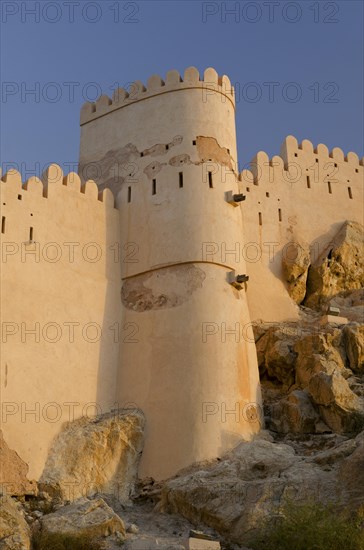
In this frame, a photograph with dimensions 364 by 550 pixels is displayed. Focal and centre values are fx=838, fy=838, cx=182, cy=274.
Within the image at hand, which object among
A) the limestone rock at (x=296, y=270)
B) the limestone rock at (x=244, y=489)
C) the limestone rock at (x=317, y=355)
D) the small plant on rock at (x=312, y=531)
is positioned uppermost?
the limestone rock at (x=296, y=270)

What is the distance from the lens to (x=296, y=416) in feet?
59.5

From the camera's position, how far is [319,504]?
44.9ft

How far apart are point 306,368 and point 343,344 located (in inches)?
50.7

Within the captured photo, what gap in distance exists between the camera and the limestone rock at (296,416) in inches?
705

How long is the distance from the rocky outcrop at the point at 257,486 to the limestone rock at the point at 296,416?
1.33 metres

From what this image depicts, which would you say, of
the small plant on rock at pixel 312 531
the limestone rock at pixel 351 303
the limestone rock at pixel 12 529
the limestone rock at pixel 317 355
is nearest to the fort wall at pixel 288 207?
the limestone rock at pixel 351 303

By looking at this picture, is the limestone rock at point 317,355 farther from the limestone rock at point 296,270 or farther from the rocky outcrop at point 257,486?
the limestone rock at point 296,270

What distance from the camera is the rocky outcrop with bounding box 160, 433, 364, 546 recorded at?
14008 mm

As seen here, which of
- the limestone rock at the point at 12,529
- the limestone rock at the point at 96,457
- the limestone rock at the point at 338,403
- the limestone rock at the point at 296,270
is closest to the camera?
the limestone rock at the point at 12,529

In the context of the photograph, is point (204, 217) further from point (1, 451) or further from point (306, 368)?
point (1, 451)

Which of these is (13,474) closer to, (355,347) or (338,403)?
(338,403)

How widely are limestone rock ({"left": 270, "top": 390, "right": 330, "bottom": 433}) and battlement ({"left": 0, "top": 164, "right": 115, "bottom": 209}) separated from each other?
6.25 m

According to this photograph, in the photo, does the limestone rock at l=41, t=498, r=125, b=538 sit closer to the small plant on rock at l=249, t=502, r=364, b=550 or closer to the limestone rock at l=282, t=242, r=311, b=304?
the small plant on rock at l=249, t=502, r=364, b=550

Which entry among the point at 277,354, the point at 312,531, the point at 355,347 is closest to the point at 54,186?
the point at 277,354
